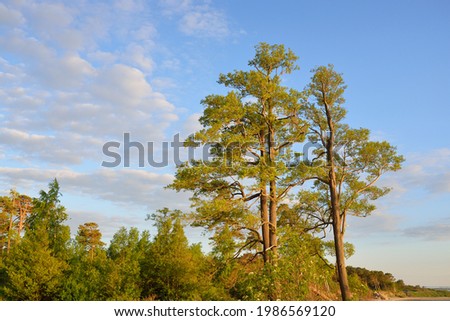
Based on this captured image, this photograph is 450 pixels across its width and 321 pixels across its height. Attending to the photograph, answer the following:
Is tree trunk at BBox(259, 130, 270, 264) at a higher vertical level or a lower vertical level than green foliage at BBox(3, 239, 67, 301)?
higher

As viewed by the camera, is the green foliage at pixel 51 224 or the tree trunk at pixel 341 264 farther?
the green foliage at pixel 51 224

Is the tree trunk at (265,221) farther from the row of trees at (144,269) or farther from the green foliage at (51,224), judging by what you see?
the green foliage at (51,224)

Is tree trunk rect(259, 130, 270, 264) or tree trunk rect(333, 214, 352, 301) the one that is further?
tree trunk rect(333, 214, 352, 301)

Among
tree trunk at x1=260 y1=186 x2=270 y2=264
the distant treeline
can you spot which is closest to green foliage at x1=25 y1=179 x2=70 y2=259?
the distant treeline

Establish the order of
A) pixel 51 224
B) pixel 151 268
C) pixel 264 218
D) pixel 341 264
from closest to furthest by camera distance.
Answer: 1. pixel 264 218
2. pixel 341 264
3. pixel 151 268
4. pixel 51 224

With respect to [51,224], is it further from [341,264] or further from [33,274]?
Answer: [341,264]

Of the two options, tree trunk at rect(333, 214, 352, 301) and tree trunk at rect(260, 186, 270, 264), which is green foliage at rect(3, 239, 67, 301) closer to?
tree trunk at rect(260, 186, 270, 264)

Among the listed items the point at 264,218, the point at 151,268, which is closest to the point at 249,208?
the point at 264,218

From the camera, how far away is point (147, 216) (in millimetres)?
17469

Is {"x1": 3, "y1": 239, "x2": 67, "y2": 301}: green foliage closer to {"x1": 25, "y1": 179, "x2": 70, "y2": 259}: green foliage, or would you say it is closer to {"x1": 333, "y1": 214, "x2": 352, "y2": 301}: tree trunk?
{"x1": 25, "y1": 179, "x2": 70, "y2": 259}: green foliage

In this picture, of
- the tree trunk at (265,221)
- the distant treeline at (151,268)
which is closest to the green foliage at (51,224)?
the distant treeline at (151,268)
